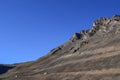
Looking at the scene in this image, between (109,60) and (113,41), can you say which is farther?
(113,41)

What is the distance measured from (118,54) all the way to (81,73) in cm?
1188

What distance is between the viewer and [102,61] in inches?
3720

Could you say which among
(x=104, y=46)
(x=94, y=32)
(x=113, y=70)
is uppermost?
(x=94, y=32)

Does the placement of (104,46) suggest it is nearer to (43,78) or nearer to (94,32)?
(43,78)

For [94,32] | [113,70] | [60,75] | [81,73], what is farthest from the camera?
[94,32]

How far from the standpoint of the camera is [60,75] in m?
101

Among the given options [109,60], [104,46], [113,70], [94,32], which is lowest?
[113,70]

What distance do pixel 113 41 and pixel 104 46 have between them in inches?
144

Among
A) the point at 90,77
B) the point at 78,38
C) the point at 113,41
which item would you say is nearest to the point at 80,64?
the point at 113,41

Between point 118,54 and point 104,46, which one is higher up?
point 104,46

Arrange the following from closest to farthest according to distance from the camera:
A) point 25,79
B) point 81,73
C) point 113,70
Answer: point 113,70
point 81,73
point 25,79

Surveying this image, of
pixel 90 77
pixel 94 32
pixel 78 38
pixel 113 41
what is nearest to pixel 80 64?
pixel 113 41

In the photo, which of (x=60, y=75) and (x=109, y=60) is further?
(x=60, y=75)

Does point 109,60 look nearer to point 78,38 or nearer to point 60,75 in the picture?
point 60,75
